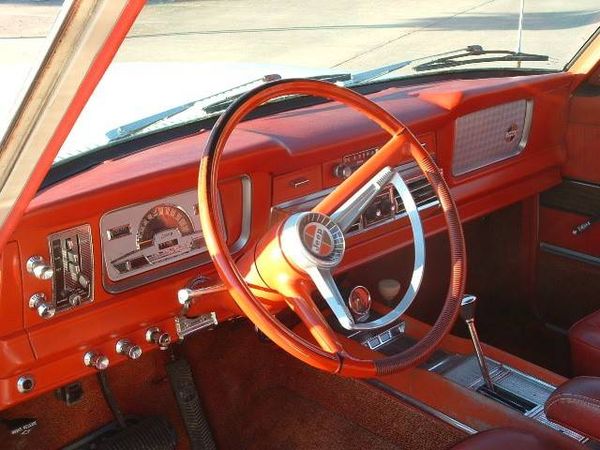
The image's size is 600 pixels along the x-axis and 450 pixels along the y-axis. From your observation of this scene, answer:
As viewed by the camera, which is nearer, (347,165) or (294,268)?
(294,268)

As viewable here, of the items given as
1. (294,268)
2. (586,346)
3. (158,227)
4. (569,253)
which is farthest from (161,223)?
(569,253)

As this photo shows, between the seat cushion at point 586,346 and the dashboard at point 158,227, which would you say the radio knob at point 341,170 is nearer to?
the dashboard at point 158,227

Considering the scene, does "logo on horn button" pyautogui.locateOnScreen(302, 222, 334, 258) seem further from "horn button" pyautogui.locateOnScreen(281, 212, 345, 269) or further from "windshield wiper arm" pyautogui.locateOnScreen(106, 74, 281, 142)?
"windshield wiper arm" pyautogui.locateOnScreen(106, 74, 281, 142)

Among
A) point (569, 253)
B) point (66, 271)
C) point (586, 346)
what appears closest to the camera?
point (66, 271)

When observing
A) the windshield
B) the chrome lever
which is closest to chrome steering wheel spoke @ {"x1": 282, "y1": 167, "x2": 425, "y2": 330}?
the chrome lever

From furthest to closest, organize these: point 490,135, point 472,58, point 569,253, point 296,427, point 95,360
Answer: point 569,253 → point 472,58 → point 490,135 → point 296,427 → point 95,360

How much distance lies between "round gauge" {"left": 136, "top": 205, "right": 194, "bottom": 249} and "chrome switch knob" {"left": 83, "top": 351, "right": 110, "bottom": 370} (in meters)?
0.30

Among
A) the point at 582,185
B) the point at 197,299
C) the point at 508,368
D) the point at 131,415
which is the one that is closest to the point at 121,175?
the point at 197,299

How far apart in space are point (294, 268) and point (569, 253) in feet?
6.13

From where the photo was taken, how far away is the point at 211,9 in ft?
7.83

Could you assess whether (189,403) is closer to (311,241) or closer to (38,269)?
(38,269)

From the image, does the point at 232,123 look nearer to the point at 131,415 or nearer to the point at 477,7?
the point at 131,415

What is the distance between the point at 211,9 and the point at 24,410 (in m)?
1.32

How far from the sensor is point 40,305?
1990mm
